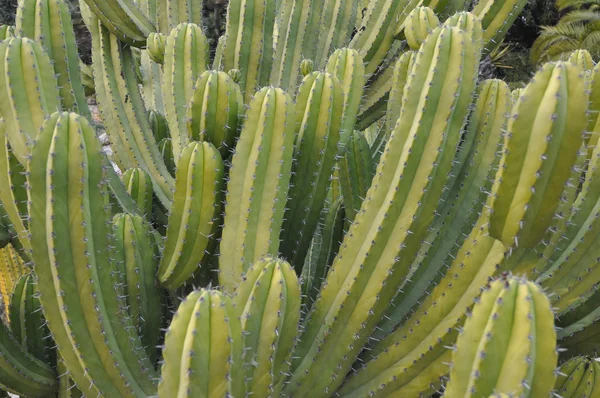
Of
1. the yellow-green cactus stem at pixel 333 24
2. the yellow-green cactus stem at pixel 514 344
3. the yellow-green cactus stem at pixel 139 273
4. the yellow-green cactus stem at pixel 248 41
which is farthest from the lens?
the yellow-green cactus stem at pixel 333 24

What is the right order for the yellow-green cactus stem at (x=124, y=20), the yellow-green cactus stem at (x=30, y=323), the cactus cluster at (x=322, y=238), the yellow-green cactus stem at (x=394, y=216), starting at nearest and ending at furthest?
the cactus cluster at (x=322, y=238), the yellow-green cactus stem at (x=394, y=216), the yellow-green cactus stem at (x=30, y=323), the yellow-green cactus stem at (x=124, y=20)

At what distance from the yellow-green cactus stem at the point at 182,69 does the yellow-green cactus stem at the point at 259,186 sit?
842 mm

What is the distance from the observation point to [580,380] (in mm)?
2016

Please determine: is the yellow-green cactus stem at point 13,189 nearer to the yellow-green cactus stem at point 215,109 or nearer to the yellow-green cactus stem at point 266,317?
the yellow-green cactus stem at point 215,109

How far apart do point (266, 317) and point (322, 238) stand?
42.5 inches

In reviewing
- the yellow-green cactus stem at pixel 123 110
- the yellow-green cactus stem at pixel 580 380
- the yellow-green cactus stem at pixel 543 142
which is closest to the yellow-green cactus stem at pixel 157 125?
the yellow-green cactus stem at pixel 123 110

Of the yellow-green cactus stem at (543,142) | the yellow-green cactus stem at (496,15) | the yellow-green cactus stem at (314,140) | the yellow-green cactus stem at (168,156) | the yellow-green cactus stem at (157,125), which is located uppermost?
the yellow-green cactus stem at (496,15)

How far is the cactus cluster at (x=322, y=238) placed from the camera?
149cm

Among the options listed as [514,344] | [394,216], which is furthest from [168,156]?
[514,344]

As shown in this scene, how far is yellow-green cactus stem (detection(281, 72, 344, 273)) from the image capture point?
2.20 meters

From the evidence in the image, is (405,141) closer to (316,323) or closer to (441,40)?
(441,40)

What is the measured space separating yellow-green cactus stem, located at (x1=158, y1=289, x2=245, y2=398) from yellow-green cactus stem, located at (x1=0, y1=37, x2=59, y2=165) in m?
1.04

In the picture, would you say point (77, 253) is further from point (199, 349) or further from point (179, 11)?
point (179, 11)

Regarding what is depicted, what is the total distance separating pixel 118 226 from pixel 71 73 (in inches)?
35.4
